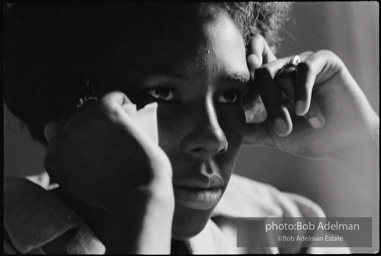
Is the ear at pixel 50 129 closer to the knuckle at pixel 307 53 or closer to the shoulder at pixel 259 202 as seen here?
the shoulder at pixel 259 202

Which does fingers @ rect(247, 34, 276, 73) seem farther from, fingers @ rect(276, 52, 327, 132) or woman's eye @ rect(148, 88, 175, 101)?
woman's eye @ rect(148, 88, 175, 101)

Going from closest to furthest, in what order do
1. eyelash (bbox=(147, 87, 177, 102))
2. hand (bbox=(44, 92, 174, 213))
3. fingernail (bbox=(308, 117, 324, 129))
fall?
hand (bbox=(44, 92, 174, 213)), eyelash (bbox=(147, 87, 177, 102)), fingernail (bbox=(308, 117, 324, 129))

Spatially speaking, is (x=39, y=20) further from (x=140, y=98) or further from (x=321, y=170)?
(x=321, y=170)

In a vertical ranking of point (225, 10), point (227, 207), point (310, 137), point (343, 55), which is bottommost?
point (227, 207)

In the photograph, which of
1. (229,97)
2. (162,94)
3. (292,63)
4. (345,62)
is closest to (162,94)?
(162,94)

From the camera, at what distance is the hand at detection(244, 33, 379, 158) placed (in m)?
0.68

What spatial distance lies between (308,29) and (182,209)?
368mm

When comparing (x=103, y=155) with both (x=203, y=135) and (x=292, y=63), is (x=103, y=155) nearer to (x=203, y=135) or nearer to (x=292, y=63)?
(x=203, y=135)

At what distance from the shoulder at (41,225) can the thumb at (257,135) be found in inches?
11.4

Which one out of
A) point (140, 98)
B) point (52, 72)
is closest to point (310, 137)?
point (140, 98)

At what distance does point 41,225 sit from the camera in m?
0.59

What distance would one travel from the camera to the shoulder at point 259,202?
2.55 ft

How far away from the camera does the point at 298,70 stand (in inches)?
26.6

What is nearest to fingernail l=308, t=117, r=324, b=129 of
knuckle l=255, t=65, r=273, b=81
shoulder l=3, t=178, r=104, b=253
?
knuckle l=255, t=65, r=273, b=81
